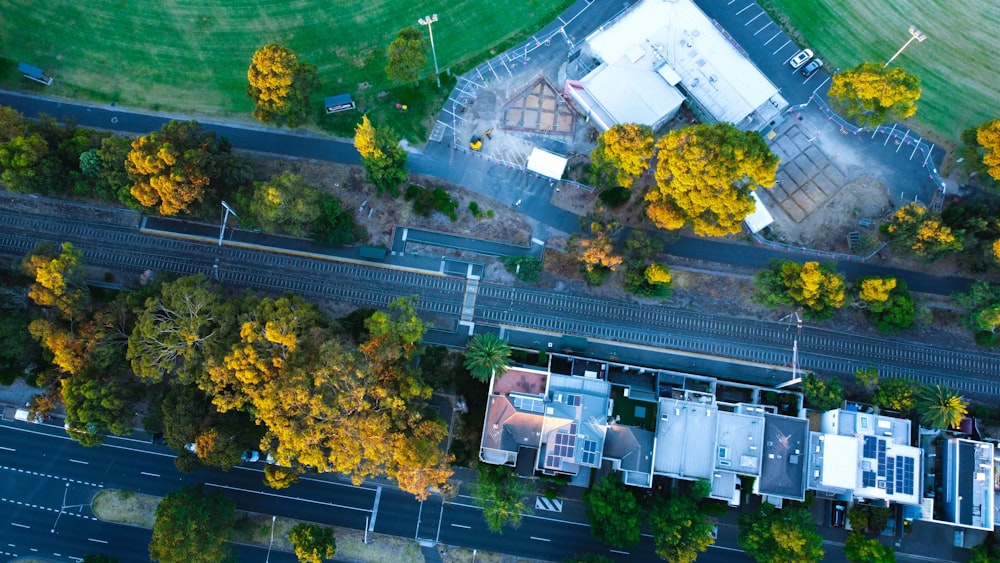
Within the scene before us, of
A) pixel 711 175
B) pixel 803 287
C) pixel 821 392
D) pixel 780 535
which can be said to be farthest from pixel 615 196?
pixel 780 535

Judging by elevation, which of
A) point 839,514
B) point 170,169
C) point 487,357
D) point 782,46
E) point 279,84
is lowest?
point 839,514

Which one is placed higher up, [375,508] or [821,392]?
[821,392]

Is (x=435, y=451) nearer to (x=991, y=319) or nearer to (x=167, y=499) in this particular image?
(x=167, y=499)

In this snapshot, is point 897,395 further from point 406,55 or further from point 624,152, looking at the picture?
point 406,55

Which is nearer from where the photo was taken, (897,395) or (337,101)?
(897,395)

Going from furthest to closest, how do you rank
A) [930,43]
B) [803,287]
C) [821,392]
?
[930,43], [821,392], [803,287]

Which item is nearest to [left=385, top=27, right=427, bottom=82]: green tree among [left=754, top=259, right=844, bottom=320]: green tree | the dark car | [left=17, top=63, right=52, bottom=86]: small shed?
[left=17, top=63, right=52, bottom=86]: small shed
